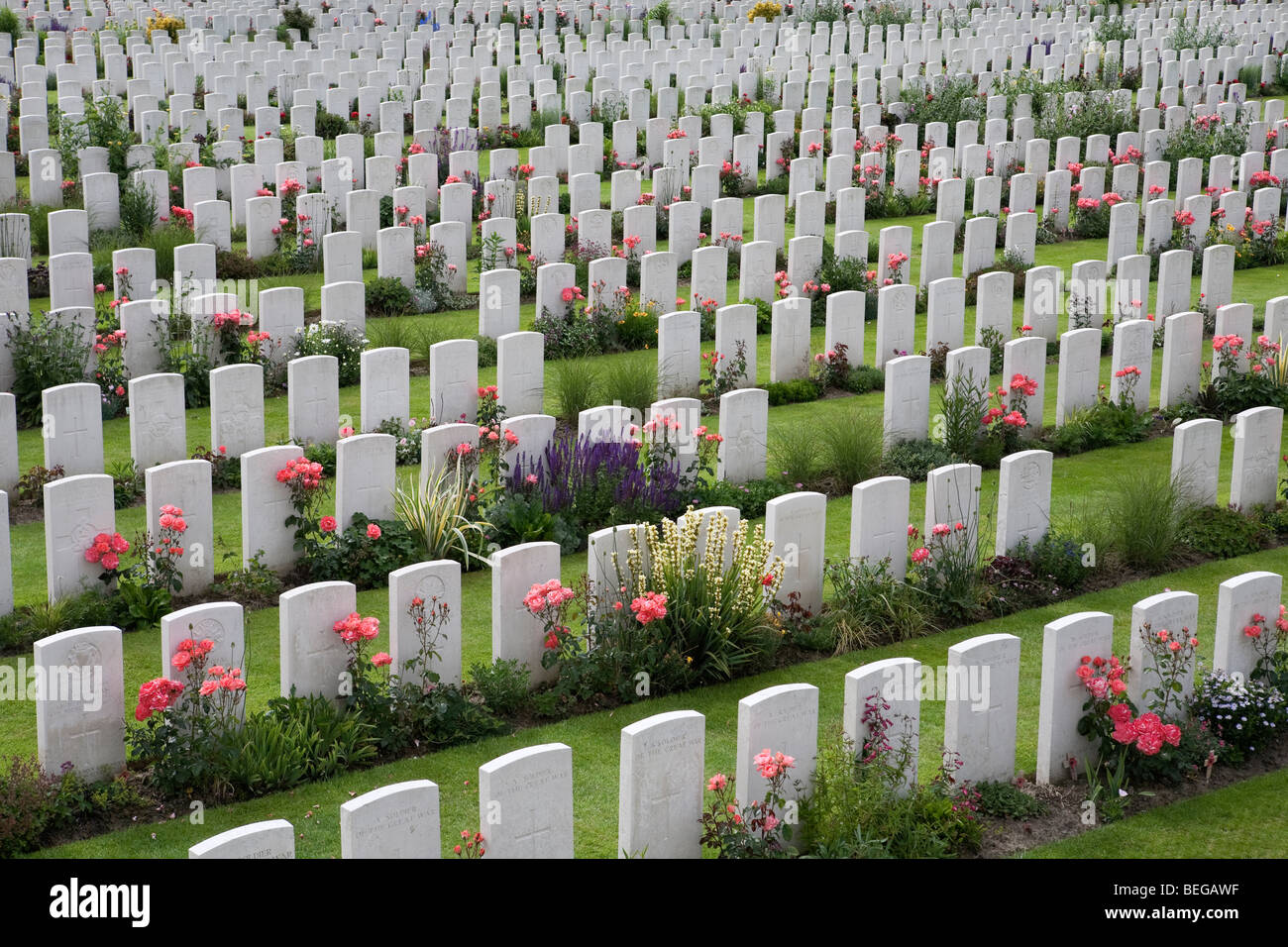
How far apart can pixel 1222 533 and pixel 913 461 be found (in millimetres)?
2216

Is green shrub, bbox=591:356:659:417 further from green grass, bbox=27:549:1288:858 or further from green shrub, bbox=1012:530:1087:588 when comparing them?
green grass, bbox=27:549:1288:858

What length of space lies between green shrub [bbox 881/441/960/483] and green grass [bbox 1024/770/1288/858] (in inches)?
168

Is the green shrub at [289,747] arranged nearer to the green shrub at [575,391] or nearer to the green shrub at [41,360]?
the green shrub at [575,391]

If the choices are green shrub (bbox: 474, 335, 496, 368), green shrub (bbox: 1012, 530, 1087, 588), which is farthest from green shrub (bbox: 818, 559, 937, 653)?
green shrub (bbox: 474, 335, 496, 368)

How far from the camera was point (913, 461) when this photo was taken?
1120 centimetres

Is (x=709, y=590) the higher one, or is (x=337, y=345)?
(x=337, y=345)

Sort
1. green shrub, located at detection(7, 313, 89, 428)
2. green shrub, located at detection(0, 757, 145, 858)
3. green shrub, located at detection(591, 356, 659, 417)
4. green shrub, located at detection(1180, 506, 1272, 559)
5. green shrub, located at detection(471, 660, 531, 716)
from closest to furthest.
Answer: green shrub, located at detection(0, 757, 145, 858)
green shrub, located at detection(471, 660, 531, 716)
green shrub, located at detection(1180, 506, 1272, 559)
green shrub, located at detection(7, 313, 89, 428)
green shrub, located at detection(591, 356, 659, 417)

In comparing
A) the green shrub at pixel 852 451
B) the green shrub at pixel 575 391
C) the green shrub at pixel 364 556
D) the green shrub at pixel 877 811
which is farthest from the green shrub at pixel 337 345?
the green shrub at pixel 877 811

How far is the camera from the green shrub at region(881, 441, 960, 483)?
36.7 ft

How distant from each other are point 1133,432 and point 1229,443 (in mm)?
812

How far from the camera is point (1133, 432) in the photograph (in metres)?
12.2

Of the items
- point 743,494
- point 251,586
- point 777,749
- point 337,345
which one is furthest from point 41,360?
point 777,749

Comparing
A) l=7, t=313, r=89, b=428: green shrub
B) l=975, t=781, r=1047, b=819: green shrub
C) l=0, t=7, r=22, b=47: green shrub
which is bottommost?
l=975, t=781, r=1047, b=819: green shrub

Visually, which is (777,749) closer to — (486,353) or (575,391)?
(575,391)
